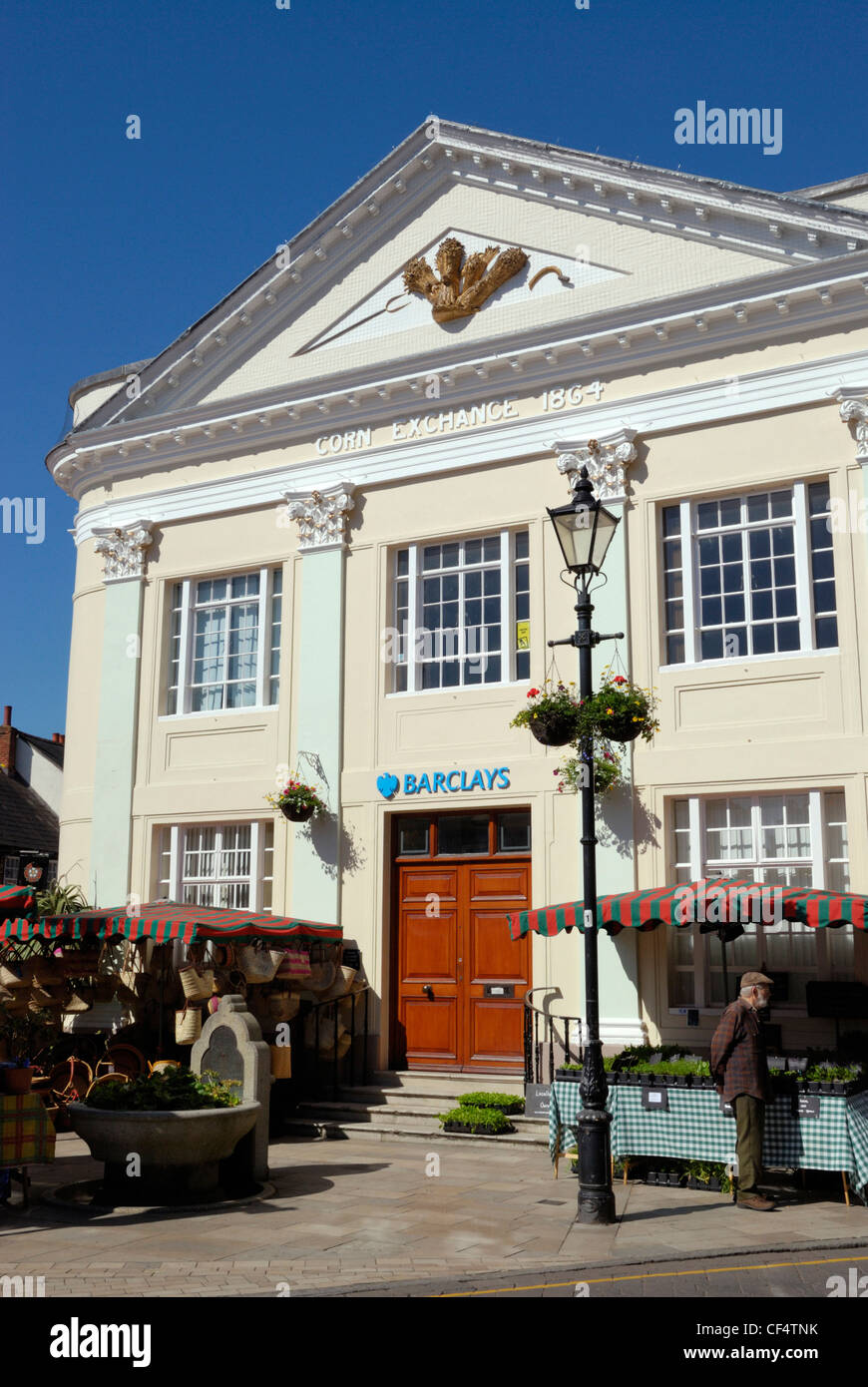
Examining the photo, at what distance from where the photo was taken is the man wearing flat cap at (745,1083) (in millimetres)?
10242

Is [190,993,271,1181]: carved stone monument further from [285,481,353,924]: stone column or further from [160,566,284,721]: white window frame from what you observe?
[160,566,284,721]: white window frame

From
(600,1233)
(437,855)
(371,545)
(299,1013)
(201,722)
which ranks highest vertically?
(371,545)

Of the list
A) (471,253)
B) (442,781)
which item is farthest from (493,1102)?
(471,253)

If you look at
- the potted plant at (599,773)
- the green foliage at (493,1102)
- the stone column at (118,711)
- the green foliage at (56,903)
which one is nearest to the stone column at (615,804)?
the potted plant at (599,773)

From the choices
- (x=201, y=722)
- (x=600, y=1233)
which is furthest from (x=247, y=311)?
(x=600, y=1233)

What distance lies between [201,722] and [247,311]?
6069mm

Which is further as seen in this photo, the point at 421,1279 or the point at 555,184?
the point at 555,184

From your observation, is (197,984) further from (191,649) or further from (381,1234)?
(191,649)

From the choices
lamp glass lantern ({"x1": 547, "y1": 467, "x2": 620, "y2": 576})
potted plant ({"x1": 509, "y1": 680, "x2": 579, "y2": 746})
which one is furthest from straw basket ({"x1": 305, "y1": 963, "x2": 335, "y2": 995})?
lamp glass lantern ({"x1": 547, "y1": 467, "x2": 620, "y2": 576})

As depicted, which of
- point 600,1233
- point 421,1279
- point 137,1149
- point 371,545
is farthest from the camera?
point 371,545

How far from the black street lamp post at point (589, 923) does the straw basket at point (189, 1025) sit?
5623mm

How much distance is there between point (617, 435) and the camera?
1555 cm

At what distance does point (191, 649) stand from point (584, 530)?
32.0 feet
